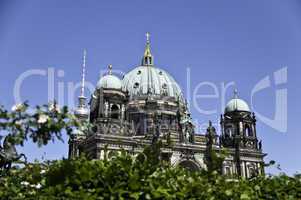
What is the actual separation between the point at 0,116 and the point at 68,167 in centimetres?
158

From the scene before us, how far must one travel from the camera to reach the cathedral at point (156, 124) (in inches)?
1858

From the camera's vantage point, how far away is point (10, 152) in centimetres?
1177

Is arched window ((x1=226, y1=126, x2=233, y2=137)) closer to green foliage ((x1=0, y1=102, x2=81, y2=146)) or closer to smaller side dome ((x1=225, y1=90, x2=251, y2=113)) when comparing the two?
smaller side dome ((x1=225, y1=90, x2=251, y2=113))

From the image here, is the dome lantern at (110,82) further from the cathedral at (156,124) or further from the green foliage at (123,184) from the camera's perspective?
the green foliage at (123,184)

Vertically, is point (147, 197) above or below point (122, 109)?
below

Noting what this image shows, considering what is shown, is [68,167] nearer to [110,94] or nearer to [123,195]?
[123,195]

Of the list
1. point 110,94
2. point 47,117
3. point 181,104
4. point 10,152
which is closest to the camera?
point 47,117

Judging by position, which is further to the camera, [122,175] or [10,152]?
[10,152]

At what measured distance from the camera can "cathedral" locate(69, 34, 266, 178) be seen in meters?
47.2

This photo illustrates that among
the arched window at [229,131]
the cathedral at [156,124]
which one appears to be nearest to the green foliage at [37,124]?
the cathedral at [156,124]

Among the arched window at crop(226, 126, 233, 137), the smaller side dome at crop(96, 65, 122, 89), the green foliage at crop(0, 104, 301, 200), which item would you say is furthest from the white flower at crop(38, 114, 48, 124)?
the arched window at crop(226, 126, 233, 137)

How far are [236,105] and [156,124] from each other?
12.8 m

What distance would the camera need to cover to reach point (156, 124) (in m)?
54.3

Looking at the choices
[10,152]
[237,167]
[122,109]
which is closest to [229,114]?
[237,167]
